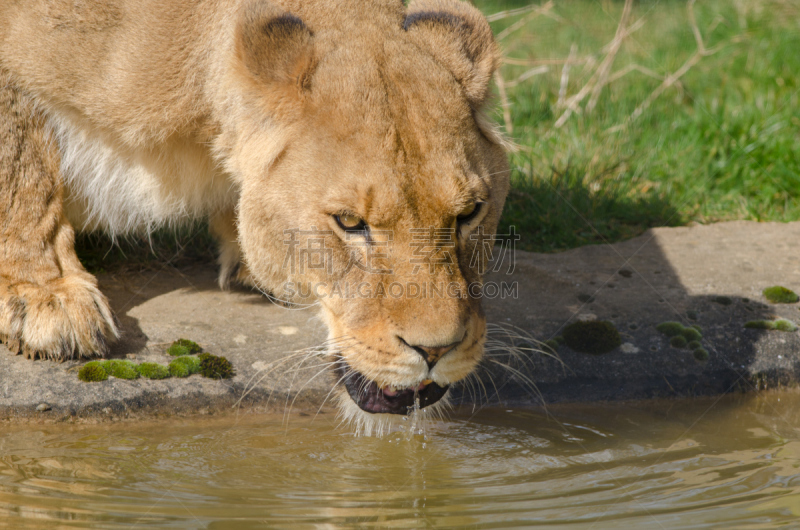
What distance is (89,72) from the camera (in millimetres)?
3793

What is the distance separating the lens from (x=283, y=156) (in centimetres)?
346

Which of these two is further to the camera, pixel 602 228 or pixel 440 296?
pixel 602 228

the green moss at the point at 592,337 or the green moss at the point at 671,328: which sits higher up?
the green moss at the point at 671,328

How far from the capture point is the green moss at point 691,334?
423 cm

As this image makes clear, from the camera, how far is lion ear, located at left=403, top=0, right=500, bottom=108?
142 inches

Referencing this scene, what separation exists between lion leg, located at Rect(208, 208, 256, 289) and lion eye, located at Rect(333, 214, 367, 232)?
1.58 metres

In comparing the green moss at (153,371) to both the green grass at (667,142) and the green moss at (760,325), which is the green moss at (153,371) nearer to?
the green grass at (667,142)

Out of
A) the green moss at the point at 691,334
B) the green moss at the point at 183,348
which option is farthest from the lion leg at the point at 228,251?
the green moss at the point at 691,334

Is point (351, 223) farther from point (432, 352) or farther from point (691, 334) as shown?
point (691, 334)

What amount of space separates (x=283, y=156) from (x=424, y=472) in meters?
1.44

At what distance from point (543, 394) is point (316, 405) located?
1.12 m

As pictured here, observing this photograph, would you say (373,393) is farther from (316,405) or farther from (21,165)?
(21,165)

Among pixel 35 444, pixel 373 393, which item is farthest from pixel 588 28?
pixel 35 444

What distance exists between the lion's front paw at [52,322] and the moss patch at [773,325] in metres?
3.27
